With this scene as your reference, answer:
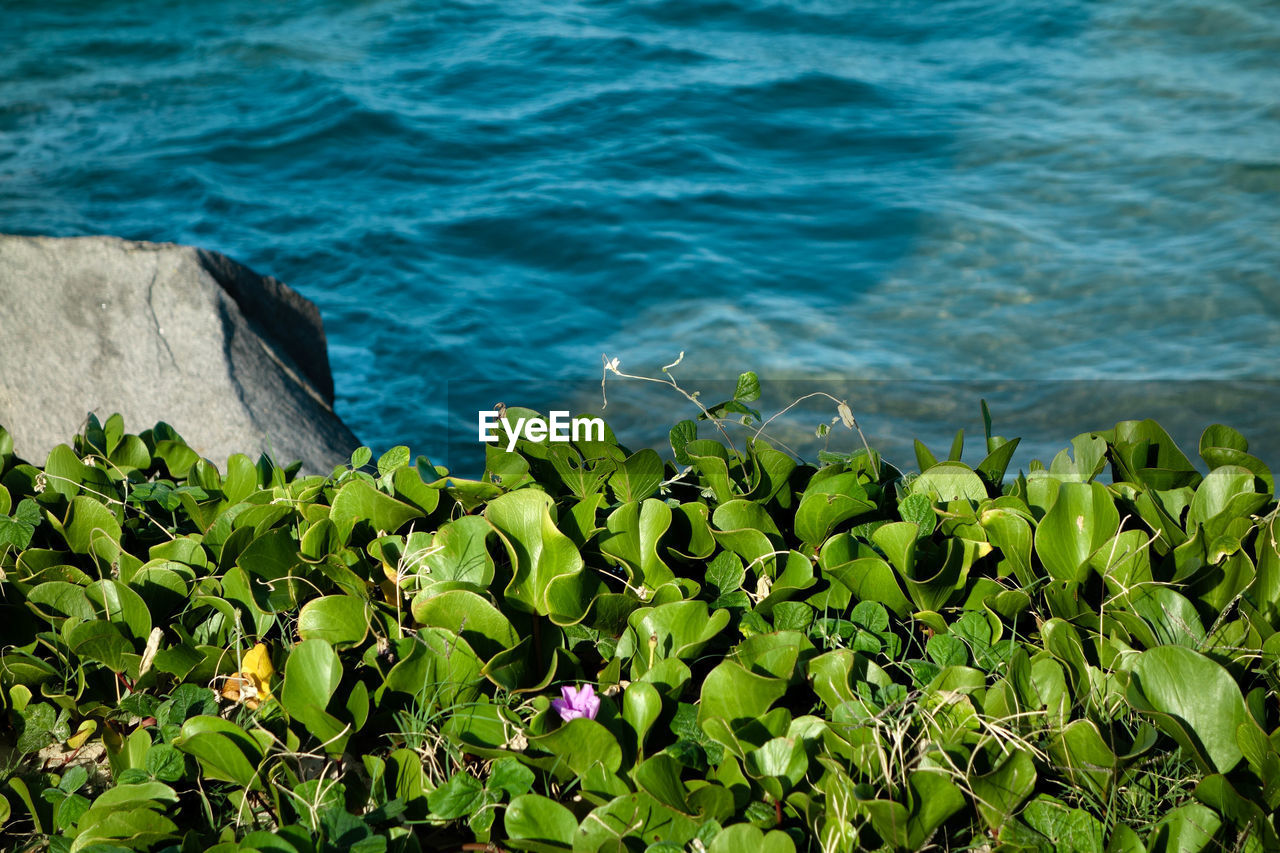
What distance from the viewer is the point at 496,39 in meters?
10.3

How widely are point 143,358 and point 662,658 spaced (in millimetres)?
2797

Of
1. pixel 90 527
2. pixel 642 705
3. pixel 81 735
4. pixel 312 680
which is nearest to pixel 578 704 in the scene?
pixel 642 705

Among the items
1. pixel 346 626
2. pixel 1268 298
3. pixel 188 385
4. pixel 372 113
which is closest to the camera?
pixel 346 626

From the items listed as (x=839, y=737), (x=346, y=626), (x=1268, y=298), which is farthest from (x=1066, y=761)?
(x=1268, y=298)

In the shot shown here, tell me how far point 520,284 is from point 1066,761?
5699 mm

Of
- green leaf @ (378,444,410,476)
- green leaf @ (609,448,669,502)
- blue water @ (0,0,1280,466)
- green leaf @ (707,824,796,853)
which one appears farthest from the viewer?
blue water @ (0,0,1280,466)

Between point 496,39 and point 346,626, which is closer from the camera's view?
point 346,626

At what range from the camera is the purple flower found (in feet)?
3.84

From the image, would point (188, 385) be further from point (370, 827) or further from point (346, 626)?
point (370, 827)

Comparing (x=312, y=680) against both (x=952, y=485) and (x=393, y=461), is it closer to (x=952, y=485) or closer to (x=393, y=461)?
(x=393, y=461)

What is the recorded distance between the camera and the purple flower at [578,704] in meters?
1.17


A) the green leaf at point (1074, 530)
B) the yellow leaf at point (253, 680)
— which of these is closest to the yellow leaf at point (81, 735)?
the yellow leaf at point (253, 680)

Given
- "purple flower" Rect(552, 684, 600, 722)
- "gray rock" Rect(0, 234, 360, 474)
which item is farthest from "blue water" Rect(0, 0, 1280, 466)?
"purple flower" Rect(552, 684, 600, 722)

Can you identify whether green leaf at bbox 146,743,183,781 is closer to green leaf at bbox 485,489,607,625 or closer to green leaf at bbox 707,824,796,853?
green leaf at bbox 485,489,607,625
